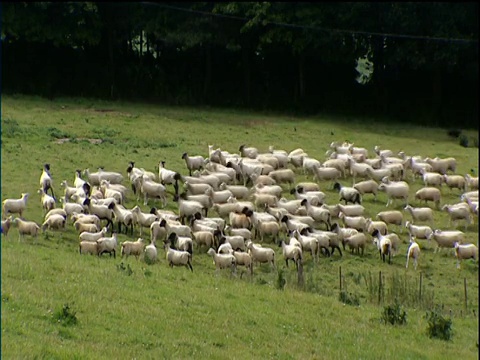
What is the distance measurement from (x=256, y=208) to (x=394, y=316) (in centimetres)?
838

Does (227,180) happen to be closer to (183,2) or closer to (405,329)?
(405,329)

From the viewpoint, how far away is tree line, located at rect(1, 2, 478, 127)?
3934cm

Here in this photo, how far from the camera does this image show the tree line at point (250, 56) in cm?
3934

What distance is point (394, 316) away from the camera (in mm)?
16016

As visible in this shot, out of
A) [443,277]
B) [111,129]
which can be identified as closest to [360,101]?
[111,129]

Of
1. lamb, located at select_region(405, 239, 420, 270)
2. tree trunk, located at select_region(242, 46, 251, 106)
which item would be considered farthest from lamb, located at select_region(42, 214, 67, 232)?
tree trunk, located at select_region(242, 46, 251, 106)

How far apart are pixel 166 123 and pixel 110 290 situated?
869 inches

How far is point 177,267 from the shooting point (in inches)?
747

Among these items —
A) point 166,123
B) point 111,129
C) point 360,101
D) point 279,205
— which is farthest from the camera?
point 360,101

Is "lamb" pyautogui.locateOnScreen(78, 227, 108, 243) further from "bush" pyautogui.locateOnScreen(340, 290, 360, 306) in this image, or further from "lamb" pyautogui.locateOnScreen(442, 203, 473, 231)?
"lamb" pyautogui.locateOnScreen(442, 203, 473, 231)

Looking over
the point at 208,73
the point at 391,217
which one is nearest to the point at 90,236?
the point at 391,217

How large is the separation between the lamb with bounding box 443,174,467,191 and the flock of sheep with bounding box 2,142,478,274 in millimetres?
35

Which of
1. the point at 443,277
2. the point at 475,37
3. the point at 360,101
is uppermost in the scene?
the point at 475,37

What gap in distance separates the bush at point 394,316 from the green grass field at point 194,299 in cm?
18
